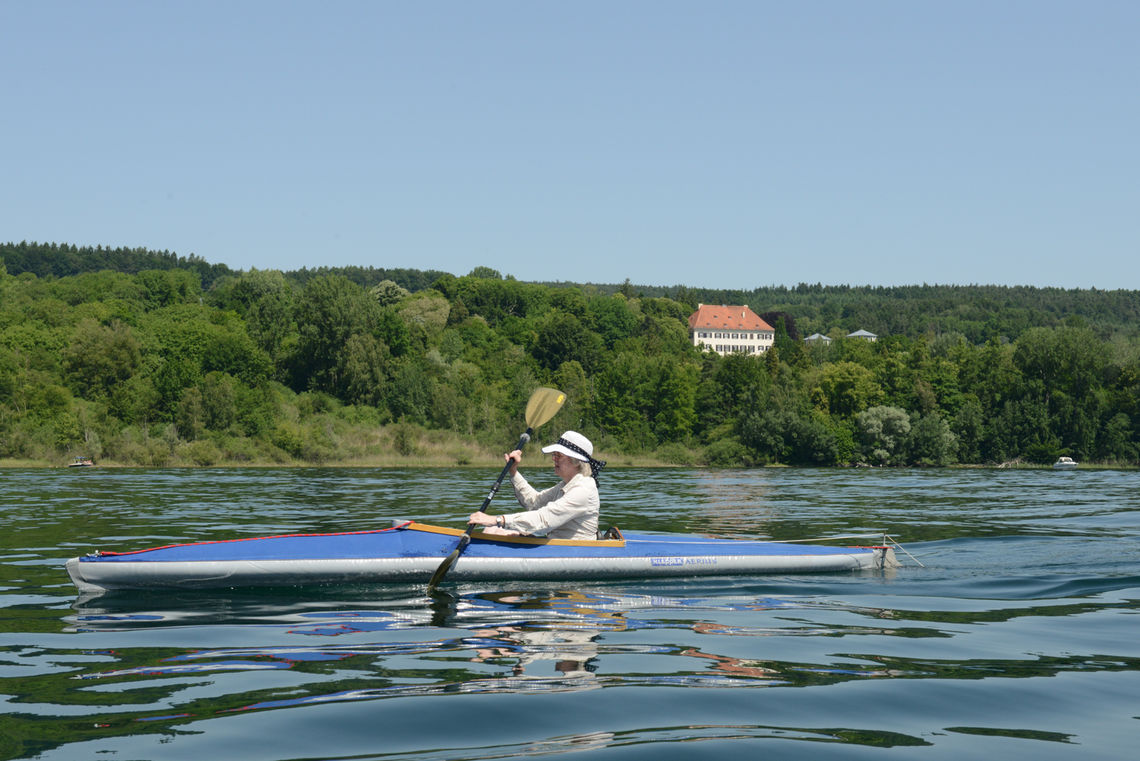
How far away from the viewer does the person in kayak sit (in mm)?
10586

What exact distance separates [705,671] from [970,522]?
14.9 metres

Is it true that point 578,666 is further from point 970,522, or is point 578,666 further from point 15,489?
point 15,489

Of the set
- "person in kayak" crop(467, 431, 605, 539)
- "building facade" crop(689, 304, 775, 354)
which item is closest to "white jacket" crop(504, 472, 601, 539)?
"person in kayak" crop(467, 431, 605, 539)

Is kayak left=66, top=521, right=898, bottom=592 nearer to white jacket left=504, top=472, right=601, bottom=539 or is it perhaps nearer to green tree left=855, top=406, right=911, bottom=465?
white jacket left=504, top=472, right=601, bottom=539

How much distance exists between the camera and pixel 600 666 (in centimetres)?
672

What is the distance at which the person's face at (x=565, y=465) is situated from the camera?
1065 centimetres

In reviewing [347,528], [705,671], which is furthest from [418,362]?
[705,671]

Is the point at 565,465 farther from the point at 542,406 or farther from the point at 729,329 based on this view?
the point at 729,329

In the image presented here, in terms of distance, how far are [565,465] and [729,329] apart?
151377 millimetres

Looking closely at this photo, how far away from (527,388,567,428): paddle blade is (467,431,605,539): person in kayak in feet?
8.36

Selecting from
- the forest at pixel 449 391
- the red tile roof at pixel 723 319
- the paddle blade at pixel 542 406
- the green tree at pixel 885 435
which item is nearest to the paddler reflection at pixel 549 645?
the paddle blade at pixel 542 406

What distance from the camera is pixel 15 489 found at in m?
30.7

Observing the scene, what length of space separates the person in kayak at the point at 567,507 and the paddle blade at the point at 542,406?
2.55 metres

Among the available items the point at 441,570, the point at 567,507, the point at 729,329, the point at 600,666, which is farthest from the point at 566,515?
the point at 729,329
